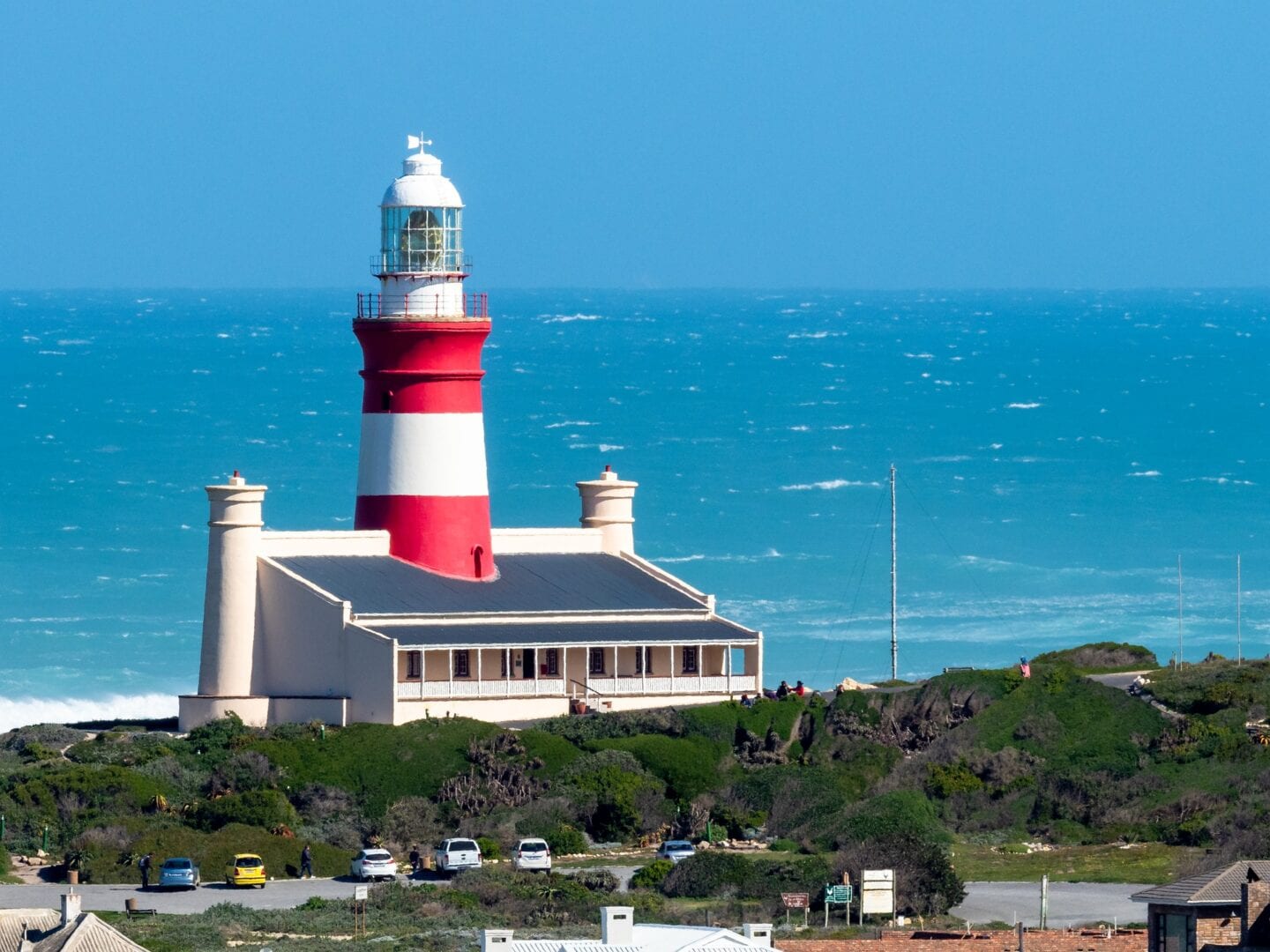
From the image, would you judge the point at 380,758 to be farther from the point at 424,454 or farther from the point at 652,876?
the point at 652,876

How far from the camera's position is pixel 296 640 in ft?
178

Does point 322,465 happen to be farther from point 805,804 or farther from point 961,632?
point 805,804

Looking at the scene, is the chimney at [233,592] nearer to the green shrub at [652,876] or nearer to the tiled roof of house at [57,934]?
the green shrub at [652,876]

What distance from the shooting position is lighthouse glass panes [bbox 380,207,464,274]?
56.0m

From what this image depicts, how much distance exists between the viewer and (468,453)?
56.2 m

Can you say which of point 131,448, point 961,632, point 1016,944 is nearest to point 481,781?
point 1016,944

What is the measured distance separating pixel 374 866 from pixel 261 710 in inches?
326

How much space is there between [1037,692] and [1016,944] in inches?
635

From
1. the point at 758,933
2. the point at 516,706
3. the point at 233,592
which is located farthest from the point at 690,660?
the point at 758,933

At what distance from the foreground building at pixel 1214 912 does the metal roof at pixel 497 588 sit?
20288 mm

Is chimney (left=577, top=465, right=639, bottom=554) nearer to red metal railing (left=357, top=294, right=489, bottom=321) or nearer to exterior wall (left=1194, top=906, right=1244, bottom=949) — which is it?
red metal railing (left=357, top=294, right=489, bottom=321)

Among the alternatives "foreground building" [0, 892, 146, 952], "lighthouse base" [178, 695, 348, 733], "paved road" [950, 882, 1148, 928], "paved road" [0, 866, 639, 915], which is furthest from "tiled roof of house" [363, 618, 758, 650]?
"foreground building" [0, 892, 146, 952]

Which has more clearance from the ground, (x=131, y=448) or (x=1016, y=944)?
(x=131, y=448)

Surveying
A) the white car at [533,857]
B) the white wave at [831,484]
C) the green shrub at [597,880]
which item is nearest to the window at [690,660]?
the white car at [533,857]
